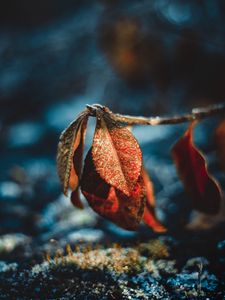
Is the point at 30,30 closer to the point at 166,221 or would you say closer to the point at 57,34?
the point at 57,34

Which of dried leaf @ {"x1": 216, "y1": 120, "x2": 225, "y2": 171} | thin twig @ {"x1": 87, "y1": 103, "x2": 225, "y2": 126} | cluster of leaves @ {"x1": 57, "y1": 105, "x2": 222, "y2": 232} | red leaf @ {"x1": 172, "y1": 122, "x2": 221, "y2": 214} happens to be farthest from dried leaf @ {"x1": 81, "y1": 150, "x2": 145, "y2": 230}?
dried leaf @ {"x1": 216, "y1": 120, "x2": 225, "y2": 171}

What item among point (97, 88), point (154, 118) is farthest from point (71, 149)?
point (97, 88)

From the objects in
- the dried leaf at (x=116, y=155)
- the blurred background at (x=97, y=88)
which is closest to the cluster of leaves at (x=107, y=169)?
the dried leaf at (x=116, y=155)

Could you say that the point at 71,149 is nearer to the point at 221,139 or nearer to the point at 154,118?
the point at 154,118

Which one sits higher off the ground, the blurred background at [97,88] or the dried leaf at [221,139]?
the blurred background at [97,88]

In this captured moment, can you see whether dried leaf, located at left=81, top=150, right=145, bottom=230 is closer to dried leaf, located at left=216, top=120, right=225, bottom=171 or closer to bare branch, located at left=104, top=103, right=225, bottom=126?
bare branch, located at left=104, top=103, right=225, bottom=126

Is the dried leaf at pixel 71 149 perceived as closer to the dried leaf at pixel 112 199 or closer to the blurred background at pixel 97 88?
the dried leaf at pixel 112 199

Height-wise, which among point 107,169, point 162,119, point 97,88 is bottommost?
point 107,169
